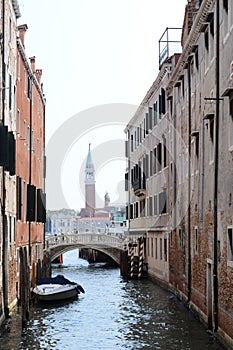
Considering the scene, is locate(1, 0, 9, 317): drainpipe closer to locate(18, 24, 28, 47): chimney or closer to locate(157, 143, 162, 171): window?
locate(18, 24, 28, 47): chimney

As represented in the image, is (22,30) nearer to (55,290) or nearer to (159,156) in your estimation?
(159,156)

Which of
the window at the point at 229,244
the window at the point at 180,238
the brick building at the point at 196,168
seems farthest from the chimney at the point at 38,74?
the window at the point at 229,244

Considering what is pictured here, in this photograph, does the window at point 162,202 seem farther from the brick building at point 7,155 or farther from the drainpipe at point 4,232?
the drainpipe at point 4,232

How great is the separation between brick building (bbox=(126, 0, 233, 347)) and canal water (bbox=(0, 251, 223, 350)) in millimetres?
549

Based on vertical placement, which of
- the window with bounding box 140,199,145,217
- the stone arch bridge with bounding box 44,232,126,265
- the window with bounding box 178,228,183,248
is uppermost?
the window with bounding box 140,199,145,217

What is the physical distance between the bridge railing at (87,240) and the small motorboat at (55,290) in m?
14.2

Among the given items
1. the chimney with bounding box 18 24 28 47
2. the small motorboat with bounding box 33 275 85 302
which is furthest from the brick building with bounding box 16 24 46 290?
the small motorboat with bounding box 33 275 85 302

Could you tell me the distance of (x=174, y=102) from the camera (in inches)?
886

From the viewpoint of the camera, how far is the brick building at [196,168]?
1283cm

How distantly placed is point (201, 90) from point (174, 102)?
6074 mm

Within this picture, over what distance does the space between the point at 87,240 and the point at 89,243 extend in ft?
1.04

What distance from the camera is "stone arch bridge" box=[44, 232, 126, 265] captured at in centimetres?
3803

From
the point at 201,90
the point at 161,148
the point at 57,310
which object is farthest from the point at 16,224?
the point at 161,148

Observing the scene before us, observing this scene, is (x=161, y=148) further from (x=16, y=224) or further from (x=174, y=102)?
(x=16, y=224)
